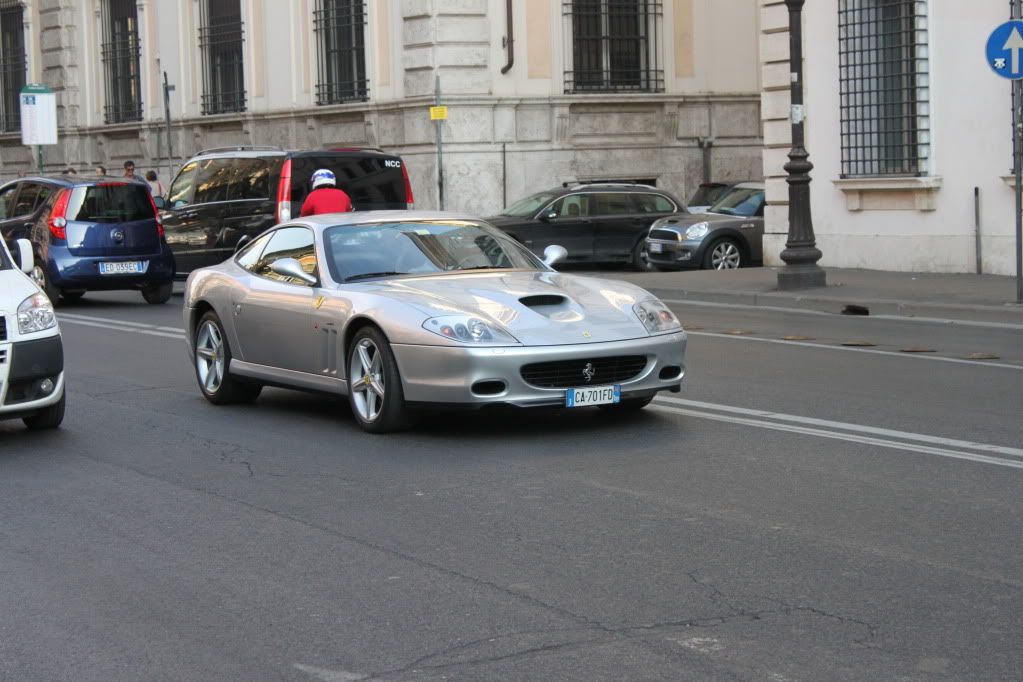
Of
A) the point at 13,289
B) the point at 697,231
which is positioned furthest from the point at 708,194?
the point at 13,289

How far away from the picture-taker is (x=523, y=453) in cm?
895

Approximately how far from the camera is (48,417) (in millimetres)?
10281

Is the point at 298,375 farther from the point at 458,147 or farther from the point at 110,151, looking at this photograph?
the point at 110,151

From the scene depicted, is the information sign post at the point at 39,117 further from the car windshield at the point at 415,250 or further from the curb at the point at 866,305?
the car windshield at the point at 415,250

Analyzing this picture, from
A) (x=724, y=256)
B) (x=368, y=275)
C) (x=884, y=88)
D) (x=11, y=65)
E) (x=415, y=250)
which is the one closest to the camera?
(x=368, y=275)

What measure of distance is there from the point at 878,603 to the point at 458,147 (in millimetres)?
25374

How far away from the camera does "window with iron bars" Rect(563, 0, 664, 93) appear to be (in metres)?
32.2

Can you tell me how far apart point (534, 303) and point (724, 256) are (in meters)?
15.3

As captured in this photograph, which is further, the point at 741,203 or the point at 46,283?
the point at 741,203

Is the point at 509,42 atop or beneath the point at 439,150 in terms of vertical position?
atop

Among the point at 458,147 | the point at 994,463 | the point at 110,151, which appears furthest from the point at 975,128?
the point at 110,151

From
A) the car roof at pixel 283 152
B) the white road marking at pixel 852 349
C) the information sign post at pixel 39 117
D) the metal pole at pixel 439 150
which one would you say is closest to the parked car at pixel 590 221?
the metal pole at pixel 439 150

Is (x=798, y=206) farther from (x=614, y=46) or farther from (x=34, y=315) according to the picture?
(x=614, y=46)

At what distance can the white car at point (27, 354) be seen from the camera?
9.66 metres
